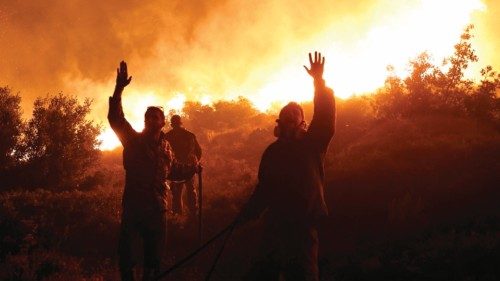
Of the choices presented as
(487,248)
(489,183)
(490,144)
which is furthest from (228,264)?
(490,144)

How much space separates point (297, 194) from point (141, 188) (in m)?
2.56

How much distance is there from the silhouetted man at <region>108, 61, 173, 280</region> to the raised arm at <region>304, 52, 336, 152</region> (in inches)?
104

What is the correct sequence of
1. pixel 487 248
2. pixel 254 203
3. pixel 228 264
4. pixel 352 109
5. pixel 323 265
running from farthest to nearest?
pixel 352 109
pixel 228 264
pixel 323 265
pixel 487 248
pixel 254 203

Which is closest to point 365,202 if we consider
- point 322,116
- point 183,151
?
point 183,151

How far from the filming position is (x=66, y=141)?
20047 mm

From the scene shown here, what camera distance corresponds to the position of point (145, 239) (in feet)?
19.6

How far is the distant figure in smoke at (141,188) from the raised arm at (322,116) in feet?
8.66

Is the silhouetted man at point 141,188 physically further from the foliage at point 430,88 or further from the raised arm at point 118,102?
the foliage at point 430,88

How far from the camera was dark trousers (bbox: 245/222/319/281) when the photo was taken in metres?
4.10

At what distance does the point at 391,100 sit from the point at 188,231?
15121mm

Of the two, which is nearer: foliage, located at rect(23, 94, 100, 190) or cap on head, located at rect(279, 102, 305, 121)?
cap on head, located at rect(279, 102, 305, 121)

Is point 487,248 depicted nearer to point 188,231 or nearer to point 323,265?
point 323,265

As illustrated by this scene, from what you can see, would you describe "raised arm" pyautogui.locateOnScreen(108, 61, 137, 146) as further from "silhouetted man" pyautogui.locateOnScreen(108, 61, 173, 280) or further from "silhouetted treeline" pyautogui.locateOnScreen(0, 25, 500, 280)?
"silhouetted treeline" pyautogui.locateOnScreen(0, 25, 500, 280)

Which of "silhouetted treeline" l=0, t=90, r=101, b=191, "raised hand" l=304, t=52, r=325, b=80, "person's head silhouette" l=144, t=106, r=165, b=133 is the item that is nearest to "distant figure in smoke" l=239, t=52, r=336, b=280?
"raised hand" l=304, t=52, r=325, b=80
